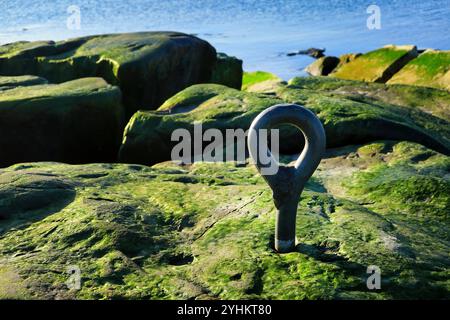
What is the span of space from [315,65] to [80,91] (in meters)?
22.2

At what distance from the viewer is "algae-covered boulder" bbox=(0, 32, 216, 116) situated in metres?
19.7

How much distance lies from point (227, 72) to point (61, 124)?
1067cm

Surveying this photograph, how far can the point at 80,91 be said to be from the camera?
615 inches

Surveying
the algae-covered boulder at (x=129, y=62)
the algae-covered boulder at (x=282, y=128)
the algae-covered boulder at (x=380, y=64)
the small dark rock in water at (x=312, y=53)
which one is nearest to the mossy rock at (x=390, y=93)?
the algae-covered boulder at (x=282, y=128)

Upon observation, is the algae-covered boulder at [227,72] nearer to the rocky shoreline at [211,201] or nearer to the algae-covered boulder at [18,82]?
the rocky shoreline at [211,201]

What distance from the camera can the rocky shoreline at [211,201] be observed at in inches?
260

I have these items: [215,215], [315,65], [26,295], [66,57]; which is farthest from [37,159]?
[315,65]

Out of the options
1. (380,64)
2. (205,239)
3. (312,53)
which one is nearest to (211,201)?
(205,239)

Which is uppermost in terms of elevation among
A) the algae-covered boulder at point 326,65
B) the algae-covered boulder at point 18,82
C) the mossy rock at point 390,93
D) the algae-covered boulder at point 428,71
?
the algae-covered boulder at point 18,82

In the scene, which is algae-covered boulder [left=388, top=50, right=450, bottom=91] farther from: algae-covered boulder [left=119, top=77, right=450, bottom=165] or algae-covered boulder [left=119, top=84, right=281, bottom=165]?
algae-covered boulder [left=119, top=84, right=281, bottom=165]

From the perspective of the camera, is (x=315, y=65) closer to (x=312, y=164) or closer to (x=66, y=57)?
(x=66, y=57)

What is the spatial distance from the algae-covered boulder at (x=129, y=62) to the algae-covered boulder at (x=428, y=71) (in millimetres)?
9174

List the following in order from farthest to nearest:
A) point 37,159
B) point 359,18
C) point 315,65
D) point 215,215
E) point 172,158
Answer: point 359,18 < point 315,65 < point 37,159 < point 172,158 < point 215,215

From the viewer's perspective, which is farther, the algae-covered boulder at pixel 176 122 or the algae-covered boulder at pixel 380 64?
the algae-covered boulder at pixel 380 64
